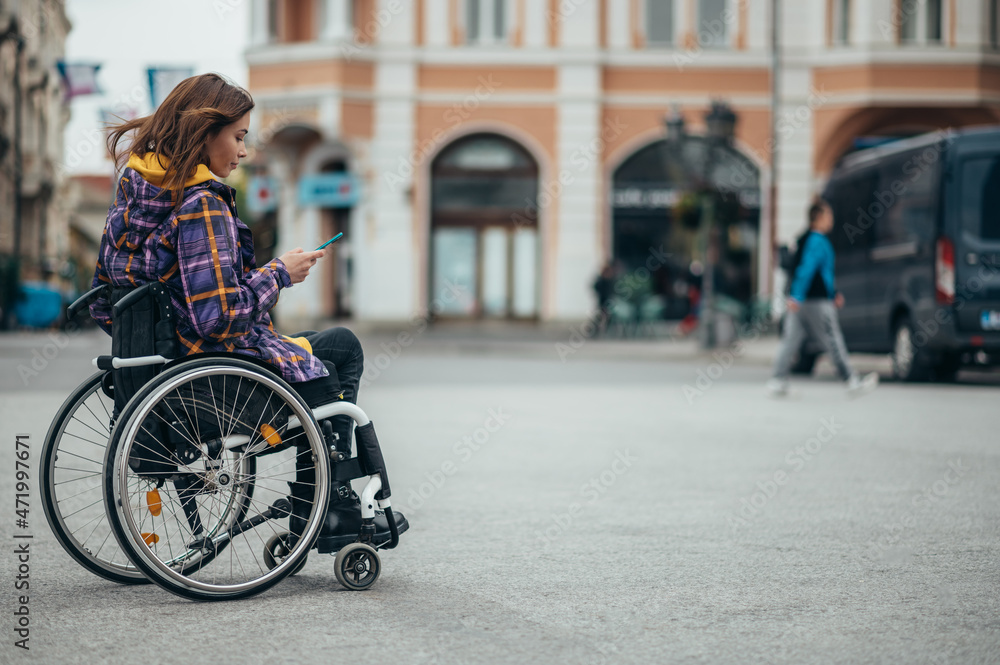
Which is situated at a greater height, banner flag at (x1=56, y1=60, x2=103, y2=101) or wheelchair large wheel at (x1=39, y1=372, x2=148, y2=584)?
banner flag at (x1=56, y1=60, x2=103, y2=101)

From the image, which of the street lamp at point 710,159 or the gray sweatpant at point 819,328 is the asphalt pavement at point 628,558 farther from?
the street lamp at point 710,159

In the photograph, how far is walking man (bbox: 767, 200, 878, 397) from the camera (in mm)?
12227

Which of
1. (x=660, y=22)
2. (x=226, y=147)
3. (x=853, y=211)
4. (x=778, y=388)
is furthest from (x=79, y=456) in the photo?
(x=660, y=22)

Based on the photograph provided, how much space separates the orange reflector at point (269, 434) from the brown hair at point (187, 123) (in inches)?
29.3

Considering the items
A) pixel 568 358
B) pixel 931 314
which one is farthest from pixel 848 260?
pixel 568 358

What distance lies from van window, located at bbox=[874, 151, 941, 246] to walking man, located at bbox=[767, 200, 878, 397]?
168cm

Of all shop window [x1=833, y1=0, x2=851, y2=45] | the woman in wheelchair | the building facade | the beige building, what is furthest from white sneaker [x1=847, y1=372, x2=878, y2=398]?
the beige building

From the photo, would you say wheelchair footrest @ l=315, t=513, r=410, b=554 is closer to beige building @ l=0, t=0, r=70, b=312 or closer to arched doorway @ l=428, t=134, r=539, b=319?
arched doorway @ l=428, t=134, r=539, b=319

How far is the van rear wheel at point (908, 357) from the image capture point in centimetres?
1388

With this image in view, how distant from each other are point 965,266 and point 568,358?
778 cm

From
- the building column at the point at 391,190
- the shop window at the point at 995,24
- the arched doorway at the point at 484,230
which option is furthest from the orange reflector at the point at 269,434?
the shop window at the point at 995,24

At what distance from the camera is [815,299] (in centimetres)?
1234

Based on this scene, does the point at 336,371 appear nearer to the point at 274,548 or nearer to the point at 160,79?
the point at 274,548

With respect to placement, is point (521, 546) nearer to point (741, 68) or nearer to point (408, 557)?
point (408, 557)
